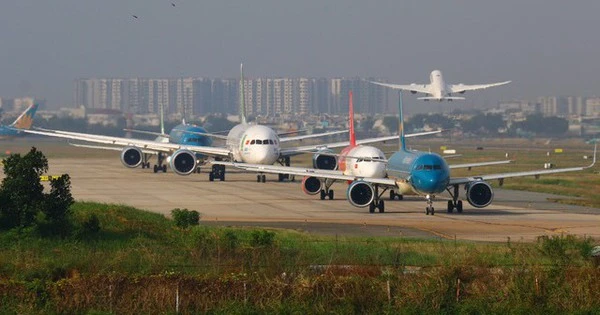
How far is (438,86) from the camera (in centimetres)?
11581

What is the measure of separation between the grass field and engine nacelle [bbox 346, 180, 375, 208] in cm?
2183

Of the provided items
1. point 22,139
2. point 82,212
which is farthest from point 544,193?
point 22,139

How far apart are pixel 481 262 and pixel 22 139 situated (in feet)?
395

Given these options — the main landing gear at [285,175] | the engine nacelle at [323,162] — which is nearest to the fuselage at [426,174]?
the engine nacelle at [323,162]

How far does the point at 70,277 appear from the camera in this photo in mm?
23984

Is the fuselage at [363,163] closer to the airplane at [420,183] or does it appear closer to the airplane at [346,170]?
the airplane at [346,170]

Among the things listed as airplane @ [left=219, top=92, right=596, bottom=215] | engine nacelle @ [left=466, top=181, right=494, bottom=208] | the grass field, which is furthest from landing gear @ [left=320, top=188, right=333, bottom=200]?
the grass field

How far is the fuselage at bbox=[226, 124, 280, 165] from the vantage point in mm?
72688

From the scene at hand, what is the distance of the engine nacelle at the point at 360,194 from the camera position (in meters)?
50.2

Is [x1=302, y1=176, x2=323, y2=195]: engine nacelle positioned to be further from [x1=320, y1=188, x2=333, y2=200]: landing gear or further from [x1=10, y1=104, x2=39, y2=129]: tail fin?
[x1=10, y1=104, x2=39, y2=129]: tail fin

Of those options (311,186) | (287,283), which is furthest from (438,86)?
(287,283)

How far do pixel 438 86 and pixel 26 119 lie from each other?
4923 centimetres

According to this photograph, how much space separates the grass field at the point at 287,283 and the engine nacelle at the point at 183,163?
157 feet

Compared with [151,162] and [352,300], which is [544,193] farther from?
[151,162]
